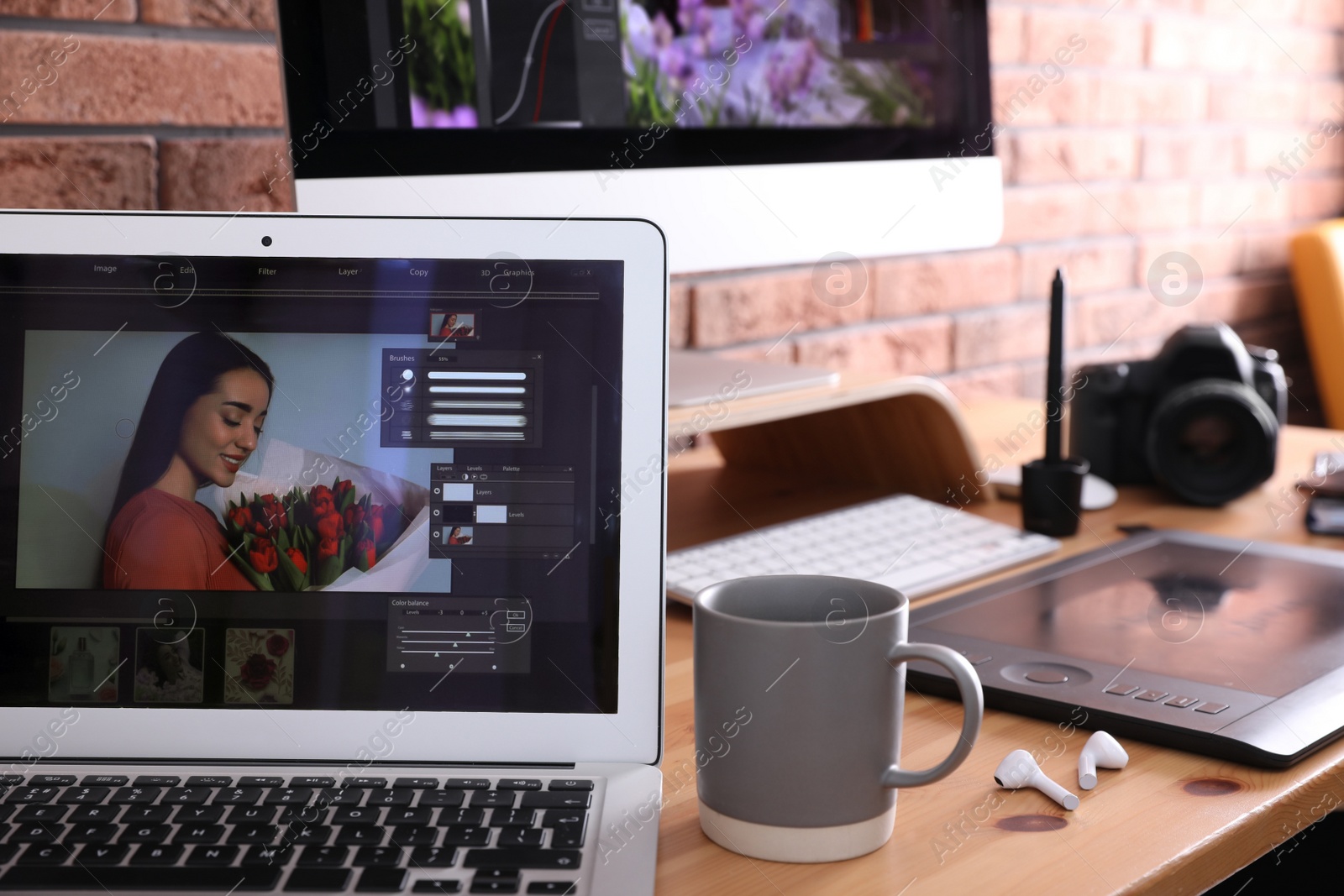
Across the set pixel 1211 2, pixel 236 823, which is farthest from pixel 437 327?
pixel 1211 2

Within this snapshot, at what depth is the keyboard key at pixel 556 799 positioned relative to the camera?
0.41 m

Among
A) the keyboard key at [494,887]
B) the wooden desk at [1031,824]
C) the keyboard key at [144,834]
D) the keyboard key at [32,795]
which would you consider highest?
the keyboard key at [32,795]

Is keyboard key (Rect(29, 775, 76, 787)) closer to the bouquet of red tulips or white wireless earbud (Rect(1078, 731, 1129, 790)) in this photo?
the bouquet of red tulips

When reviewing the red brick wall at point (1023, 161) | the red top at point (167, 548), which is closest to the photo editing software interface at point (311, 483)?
the red top at point (167, 548)

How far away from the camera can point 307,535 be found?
0.47 meters

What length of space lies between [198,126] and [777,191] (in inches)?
16.3

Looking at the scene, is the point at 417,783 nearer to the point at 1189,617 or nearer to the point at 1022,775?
the point at 1022,775

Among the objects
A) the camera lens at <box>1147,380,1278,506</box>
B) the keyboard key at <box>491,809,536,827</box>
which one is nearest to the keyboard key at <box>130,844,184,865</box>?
the keyboard key at <box>491,809,536,827</box>

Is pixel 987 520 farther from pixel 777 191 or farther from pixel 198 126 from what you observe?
pixel 198 126

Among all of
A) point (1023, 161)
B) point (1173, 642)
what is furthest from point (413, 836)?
point (1023, 161)

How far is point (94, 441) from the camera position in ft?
1.54

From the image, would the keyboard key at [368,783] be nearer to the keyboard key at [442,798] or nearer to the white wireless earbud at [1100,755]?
the keyboard key at [442,798]

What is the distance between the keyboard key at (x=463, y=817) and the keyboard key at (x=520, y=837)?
0.01 meters

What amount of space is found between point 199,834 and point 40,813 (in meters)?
0.06
